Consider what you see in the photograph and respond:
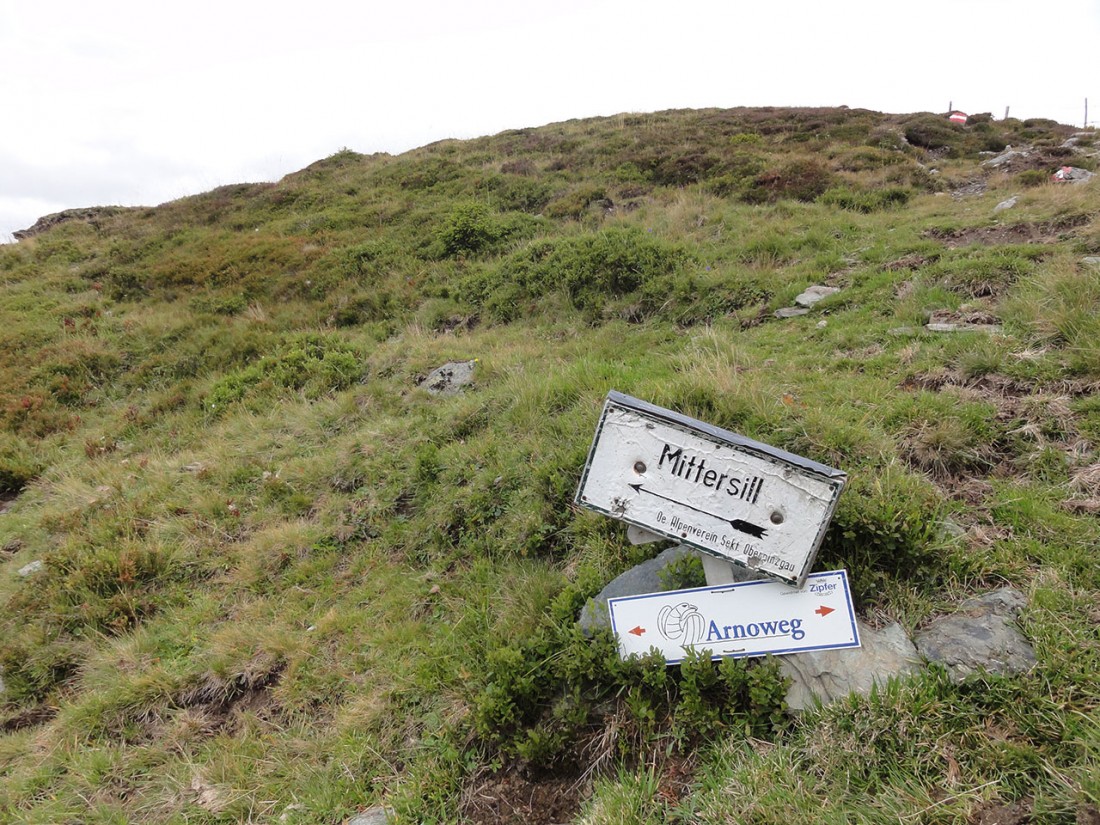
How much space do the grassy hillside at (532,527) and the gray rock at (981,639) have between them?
0.07 m

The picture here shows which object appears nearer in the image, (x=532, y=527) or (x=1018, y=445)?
(x=1018, y=445)

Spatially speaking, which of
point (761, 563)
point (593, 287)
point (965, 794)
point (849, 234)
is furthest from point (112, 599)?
point (849, 234)

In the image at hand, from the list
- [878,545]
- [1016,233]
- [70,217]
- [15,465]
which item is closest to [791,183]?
[1016,233]

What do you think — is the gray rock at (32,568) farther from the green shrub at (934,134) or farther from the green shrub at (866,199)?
the green shrub at (934,134)

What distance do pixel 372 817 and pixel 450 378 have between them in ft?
17.8

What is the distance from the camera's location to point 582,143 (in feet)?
65.7

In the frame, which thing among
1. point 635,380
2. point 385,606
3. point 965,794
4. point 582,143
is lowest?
point 385,606

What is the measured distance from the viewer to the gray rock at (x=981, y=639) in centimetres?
215

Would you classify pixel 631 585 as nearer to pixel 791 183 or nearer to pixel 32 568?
pixel 32 568

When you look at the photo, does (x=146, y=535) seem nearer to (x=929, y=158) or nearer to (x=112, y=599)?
(x=112, y=599)

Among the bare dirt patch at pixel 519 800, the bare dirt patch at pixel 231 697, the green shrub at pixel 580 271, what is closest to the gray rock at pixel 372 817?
the bare dirt patch at pixel 519 800

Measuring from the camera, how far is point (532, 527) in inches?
156

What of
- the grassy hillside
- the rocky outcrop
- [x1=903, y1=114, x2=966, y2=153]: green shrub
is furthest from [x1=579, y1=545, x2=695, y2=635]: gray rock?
the rocky outcrop

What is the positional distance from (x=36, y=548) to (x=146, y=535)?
1532 mm
